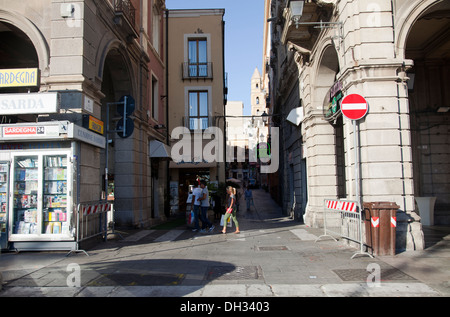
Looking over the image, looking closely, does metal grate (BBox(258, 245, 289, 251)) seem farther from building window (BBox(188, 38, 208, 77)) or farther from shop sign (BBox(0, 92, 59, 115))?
building window (BBox(188, 38, 208, 77))

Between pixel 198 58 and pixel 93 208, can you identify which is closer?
pixel 93 208

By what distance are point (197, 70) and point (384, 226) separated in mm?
17591

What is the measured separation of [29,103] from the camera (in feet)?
27.8

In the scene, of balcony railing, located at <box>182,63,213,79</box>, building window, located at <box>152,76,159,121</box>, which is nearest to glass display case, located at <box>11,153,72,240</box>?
building window, located at <box>152,76,159,121</box>

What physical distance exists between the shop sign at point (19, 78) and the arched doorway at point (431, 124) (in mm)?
12782

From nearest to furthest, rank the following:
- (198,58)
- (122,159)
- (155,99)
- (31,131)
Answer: (31,131) → (122,159) → (155,99) → (198,58)

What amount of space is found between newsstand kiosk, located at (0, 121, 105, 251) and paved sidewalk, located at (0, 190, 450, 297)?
470 millimetres

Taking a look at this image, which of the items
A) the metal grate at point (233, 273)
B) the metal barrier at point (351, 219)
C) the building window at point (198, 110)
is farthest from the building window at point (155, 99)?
the metal grate at point (233, 273)

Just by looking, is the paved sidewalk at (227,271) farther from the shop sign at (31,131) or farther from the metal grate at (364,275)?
the shop sign at (31,131)

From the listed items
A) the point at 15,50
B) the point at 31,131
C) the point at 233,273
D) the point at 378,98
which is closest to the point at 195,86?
the point at 15,50

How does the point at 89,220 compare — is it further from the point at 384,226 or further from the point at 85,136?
the point at 384,226
